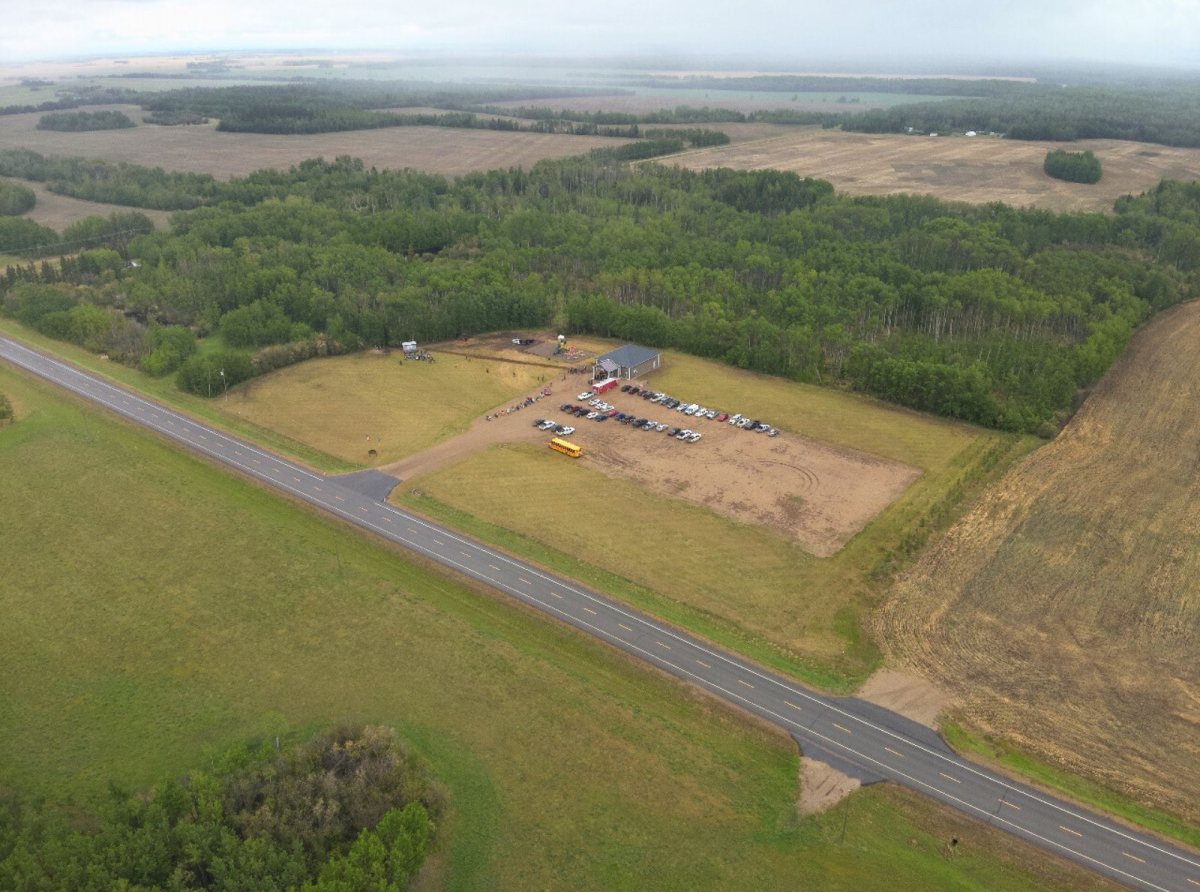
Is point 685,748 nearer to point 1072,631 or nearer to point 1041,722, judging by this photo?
point 1041,722

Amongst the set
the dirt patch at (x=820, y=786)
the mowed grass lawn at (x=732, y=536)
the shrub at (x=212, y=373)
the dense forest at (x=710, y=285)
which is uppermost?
the dense forest at (x=710, y=285)

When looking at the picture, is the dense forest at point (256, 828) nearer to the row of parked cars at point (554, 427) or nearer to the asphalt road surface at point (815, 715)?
the asphalt road surface at point (815, 715)

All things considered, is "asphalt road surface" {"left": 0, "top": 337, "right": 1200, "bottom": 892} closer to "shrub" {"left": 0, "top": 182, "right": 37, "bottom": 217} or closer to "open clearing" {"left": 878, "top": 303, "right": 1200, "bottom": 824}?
"open clearing" {"left": 878, "top": 303, "right": 1200, "bottom": 824}

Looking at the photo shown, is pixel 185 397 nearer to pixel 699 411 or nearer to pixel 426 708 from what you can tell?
pixel 699 411

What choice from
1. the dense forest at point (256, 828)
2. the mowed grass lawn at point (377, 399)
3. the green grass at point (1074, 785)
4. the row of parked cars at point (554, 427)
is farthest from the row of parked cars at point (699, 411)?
the dense forest at point (256, 828)

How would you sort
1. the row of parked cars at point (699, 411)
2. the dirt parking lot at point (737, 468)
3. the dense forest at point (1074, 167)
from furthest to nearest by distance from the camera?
the dense forest at point (1074, 167) → the row of parked cars at point (699, 411) → the dirt parking lot at point (737, 468)

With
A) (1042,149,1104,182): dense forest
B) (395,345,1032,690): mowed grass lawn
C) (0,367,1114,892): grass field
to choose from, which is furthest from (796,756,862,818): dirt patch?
(1042,149,1104,182): dense forest

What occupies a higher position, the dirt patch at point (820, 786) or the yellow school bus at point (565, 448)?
the yellow school bus at point (565, 448)
